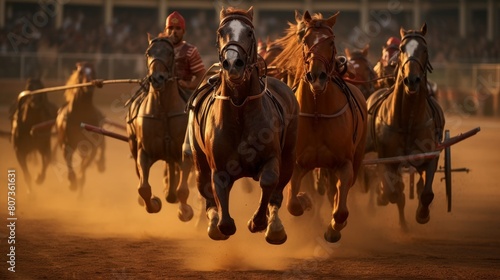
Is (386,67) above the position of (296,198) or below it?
above

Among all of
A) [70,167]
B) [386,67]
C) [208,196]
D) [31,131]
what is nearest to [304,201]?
[208,196]

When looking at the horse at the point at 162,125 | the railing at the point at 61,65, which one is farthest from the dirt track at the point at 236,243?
the railing at the point at 61,65

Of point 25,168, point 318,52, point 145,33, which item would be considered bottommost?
point 25,168

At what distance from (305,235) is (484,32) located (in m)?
30.1

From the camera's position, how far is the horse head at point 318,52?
8062 millimetres

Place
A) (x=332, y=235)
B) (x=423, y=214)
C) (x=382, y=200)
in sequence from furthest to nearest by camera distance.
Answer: (x=382, y=200)
(x=423, y=214)
(x=332, y=235)

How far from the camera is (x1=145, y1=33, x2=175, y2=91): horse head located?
9867 mm

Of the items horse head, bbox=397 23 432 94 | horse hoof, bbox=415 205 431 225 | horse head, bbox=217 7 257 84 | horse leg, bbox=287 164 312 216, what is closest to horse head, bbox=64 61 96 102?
horse head, bbox=397 23 432 94

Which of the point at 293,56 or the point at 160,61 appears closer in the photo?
the point at 293,56

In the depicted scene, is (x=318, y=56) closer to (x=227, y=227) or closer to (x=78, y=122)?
(x=227, y=227)

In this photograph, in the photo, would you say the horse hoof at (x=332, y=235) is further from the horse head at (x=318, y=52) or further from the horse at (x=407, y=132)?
the horse at (x=407, y=132)

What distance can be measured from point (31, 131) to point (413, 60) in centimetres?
655

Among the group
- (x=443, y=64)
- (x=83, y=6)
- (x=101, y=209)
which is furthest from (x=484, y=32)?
(x=101, y=209)

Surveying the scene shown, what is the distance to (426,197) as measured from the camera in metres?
9.77
